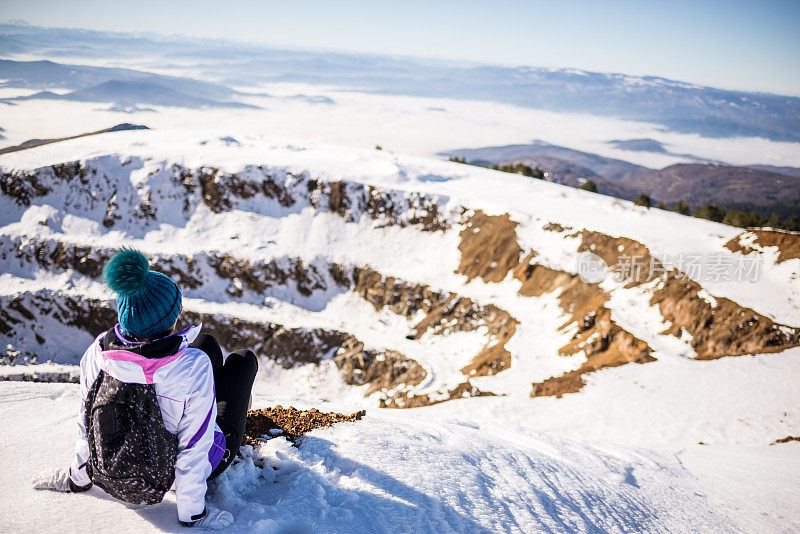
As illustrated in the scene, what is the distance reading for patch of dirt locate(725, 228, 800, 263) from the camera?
21438 millimetres

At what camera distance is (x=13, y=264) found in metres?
33.5

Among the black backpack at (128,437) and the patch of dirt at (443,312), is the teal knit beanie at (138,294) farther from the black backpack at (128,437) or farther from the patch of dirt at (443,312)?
the patch of dirt at (443,312)

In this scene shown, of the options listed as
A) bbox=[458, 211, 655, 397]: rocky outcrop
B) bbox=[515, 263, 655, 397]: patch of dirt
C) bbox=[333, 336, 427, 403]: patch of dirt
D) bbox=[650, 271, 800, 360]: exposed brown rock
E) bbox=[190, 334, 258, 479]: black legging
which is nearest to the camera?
bbox=[190, 334, 258, 479]: black legging

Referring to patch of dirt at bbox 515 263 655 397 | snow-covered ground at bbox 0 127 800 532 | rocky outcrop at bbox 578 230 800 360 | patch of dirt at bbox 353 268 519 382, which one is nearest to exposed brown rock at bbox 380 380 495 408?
snow-covered ground at bbox 0 127 800 532

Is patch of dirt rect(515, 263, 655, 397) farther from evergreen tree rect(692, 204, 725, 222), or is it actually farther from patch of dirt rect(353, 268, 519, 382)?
evergreen tree rect(692, 204, 725, 222)

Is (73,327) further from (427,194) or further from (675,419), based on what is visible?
(675,419)

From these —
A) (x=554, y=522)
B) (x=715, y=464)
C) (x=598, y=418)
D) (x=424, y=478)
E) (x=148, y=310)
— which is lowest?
(x=598, y=418)

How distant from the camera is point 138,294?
259 centimetres

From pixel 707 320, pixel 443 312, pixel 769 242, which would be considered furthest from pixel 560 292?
pixel 769 242

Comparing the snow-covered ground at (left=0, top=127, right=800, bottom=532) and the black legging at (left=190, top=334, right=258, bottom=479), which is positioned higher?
the black legging at (left=190, top=334, right=258, bottom=479)

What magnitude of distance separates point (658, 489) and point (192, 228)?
40.1 m

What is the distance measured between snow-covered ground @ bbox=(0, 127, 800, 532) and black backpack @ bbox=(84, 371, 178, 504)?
425 mm

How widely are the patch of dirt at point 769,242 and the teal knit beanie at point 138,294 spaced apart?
98.9 ft

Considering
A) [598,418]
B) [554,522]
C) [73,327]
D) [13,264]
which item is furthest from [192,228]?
[554,522]
